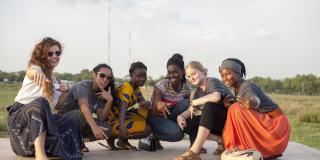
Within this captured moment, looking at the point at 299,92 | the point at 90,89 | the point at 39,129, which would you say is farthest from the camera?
the point at 299,92

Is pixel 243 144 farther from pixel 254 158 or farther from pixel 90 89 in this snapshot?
pixel 90 89

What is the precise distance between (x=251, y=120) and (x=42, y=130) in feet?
7.25

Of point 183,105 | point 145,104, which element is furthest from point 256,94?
point 145,104

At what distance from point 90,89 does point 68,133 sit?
0.71 metres

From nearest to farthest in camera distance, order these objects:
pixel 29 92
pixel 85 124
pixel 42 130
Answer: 1. pixel 42 130
2. pixel 29 92
3. pixel 85 124

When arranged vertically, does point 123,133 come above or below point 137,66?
below

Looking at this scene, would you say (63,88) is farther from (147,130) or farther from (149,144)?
(149,144)

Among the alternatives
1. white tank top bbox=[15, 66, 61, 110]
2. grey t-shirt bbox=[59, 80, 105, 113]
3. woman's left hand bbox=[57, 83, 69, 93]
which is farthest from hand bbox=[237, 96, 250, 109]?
white tank top bbox=[15, 66, 61, 110]

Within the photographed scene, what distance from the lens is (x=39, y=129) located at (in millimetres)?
4559

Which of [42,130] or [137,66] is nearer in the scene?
[42,130]

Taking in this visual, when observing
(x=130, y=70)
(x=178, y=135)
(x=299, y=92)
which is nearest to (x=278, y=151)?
(x=178, y=135)

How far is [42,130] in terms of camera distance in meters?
4.58

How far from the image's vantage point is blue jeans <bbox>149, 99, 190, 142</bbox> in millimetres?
5793

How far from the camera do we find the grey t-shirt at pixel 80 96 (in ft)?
17.5
